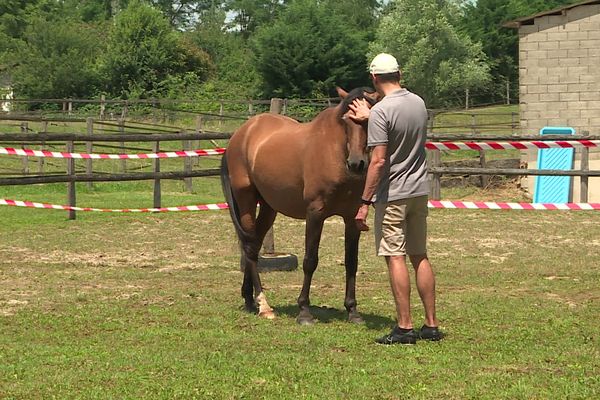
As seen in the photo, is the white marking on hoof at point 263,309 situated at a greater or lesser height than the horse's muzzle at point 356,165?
lesser

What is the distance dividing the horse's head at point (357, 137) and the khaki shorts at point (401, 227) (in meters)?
0.38

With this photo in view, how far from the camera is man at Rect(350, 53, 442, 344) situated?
249 inches

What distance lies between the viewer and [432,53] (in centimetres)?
5759

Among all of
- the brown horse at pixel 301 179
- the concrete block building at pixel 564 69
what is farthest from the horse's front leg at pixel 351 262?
the concrete block building at pixel 564 69

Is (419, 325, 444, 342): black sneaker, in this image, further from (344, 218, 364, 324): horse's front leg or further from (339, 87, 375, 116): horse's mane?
(339, 87, 375, 116): horse's mane

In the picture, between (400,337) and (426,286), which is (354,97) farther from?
(400,337)

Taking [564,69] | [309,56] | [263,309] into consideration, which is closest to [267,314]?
[263,309]

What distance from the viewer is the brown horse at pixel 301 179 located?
7152 millimetres

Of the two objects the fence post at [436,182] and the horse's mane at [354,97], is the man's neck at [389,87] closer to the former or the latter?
the horse's mane at [354,97]

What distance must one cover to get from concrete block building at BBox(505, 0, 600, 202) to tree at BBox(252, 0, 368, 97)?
30.5 metres

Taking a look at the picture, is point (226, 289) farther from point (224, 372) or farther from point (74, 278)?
point (224, 372)

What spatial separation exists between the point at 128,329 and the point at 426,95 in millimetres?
51304

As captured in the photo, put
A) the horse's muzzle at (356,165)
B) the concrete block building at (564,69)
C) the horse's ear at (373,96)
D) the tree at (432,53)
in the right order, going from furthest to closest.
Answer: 1. the tree at (432,53)
2. the concrete block building at (564,69)
3. the horse's ear at (373,96)
4. the horse's muzzle at (356,165)

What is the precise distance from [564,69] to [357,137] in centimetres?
1679
